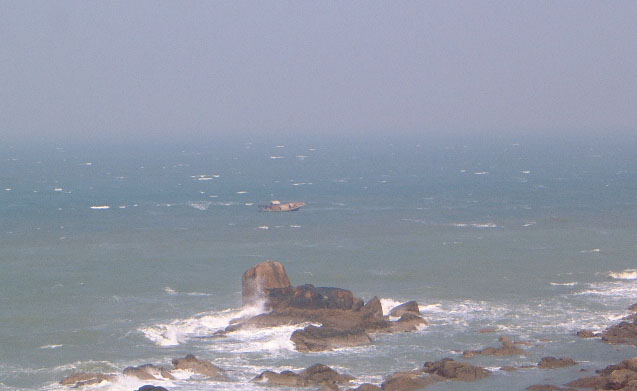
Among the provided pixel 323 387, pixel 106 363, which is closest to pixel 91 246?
pixel 106 363

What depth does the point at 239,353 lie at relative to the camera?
47.1 metres

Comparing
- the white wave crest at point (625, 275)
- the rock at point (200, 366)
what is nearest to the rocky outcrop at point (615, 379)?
the rock at point (200, 366)

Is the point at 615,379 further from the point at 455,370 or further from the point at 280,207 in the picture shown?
the point at 280,207

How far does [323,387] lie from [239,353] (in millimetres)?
8495

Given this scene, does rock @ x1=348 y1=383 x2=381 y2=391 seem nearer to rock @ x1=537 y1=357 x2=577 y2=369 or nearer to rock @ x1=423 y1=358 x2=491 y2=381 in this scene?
rock @ x1=423 y1=358 x2=491 y2=381

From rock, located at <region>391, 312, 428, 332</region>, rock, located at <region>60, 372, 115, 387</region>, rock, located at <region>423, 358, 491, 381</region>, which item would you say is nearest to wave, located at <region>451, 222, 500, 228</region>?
rock, located at <region>391, 312, 428, 332</region>

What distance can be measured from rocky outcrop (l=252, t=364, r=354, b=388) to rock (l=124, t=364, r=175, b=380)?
14.4ft

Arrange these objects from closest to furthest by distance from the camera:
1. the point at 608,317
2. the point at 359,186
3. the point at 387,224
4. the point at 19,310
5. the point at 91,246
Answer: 1. the point at 608,317
2. the point at 19,310
3. the point at 91,246
4. the point at 387,224
5. the point at 359,186

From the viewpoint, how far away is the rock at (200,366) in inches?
1680

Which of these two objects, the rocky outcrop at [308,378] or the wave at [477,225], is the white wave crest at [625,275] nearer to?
the wave at [477,225]

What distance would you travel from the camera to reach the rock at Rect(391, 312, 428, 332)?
51406 millimetres

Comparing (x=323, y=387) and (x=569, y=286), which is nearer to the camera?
(x=323, y=387)

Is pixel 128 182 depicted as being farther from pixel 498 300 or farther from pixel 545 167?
Result: pixel 498 300

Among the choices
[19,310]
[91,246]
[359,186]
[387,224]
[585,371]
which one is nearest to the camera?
[585,371]
